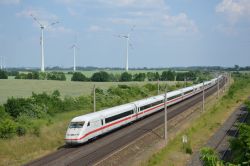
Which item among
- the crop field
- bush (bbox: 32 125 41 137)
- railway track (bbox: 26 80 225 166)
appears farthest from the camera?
the crop field

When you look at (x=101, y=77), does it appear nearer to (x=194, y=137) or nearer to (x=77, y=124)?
(x=194, y=137)

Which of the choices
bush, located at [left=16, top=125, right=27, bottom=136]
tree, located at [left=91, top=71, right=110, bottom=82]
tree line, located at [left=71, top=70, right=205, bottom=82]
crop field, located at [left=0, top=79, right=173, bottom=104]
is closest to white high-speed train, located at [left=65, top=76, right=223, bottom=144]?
bush, located at [left=16, top=125, right=27, bottom=136]

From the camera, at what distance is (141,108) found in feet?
157

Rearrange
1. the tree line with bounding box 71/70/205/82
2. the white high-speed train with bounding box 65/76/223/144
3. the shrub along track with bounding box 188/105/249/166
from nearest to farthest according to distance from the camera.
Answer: the shrub along track with bounding box 188/105/249/166 < the white high-speed train with bounding box 65/76/223/144 < the tree line with bounding box 71/70/205/82

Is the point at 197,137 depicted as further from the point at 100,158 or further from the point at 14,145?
the point at 14,145

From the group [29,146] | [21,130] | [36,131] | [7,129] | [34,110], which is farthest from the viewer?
[34,110]

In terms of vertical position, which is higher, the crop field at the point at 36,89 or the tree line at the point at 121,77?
the tree line at the point at 121,77

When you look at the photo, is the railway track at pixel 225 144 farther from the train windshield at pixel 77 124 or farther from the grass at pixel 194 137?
the train windshield at pixel 77 124

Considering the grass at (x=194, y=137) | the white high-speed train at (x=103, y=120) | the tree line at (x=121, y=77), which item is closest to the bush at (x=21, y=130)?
the white high-speed train at (x=103, y=120)

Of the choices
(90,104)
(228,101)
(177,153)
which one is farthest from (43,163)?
(228,101)

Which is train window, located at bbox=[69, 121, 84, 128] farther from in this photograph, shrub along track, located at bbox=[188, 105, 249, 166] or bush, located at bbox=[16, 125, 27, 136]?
shrub along track, located at bbox=[188, 105, 249, 166]

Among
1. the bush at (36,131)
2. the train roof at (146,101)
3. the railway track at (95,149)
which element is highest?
the train roof at (146,101)

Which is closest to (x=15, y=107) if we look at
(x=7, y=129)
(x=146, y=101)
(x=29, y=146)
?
(x=7, y=129)

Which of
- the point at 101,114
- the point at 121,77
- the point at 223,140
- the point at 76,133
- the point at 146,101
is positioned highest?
the point at 101,114
